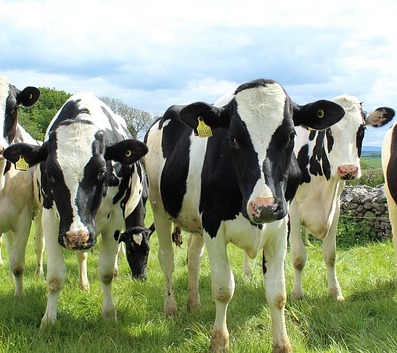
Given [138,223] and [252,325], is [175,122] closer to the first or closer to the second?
[138,223]

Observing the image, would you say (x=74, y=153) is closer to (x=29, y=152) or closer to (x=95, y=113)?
(x=29, y=152)

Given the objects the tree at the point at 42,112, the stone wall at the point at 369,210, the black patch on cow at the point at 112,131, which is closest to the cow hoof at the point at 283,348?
the black patch on cow at the point at 112,131

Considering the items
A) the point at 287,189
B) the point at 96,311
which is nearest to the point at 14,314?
the point at 96,311

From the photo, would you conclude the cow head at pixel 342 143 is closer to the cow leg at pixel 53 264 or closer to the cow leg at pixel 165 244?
the cow leg at pixel 165 244

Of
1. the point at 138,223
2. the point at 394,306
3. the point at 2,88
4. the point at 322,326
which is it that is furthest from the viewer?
the point at 138,223

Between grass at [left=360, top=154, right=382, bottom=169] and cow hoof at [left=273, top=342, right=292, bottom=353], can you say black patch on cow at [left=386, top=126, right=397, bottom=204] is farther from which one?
grass at [left=360, top=154, right=382, bottom=169]

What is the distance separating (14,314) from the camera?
5.52 metres

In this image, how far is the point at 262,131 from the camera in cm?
424

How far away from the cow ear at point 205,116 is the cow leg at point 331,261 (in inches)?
116

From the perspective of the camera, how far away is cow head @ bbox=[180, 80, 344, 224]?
3.99m

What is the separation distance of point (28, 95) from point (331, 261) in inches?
167

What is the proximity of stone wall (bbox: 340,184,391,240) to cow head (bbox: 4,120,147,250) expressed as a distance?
860cm

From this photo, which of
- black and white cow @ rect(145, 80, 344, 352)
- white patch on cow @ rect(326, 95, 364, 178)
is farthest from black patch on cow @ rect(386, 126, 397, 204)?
black and white cow @ rect(145, 80, 344, 352)

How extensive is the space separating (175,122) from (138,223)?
1974mm
